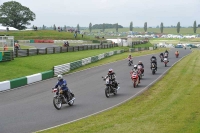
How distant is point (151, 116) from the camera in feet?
48.9

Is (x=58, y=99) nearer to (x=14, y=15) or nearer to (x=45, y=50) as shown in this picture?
(x=45, y=50)

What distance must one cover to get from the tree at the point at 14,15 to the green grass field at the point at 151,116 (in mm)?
104848

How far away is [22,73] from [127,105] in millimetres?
15845

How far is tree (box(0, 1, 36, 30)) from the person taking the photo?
120 m

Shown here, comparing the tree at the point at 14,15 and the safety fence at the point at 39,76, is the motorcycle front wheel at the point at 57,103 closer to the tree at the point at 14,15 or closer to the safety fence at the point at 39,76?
the safety fence at the point at 39,76

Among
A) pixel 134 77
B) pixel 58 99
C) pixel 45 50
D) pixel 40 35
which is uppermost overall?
pixel 40 35

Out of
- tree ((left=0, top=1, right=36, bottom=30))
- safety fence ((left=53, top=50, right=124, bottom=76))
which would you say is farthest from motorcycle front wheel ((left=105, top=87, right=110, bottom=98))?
tree ((left=0, top=1, right=36, bottom=30))

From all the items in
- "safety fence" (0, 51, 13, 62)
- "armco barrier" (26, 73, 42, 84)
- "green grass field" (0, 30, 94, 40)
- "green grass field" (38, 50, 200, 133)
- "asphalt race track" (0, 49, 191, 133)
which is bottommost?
"asphalt race track" (0, 49, 191, 133)

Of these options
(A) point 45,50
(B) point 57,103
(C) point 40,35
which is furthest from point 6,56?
(C) point 40,35

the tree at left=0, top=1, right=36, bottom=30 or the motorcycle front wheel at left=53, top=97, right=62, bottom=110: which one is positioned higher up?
the tree at left=0, top=1, right=36, bottom=30

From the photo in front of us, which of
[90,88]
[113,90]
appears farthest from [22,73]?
[113,90]

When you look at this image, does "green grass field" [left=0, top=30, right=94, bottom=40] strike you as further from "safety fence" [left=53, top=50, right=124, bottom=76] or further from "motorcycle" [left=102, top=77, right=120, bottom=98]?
"motorcycle" [left=102, top=77, right=120, bottom=98]

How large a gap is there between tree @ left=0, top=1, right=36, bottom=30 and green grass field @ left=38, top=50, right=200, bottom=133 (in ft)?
344

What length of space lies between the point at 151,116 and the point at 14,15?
11244 centimetres
